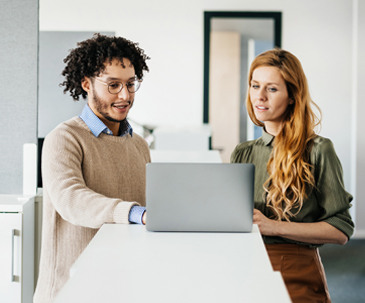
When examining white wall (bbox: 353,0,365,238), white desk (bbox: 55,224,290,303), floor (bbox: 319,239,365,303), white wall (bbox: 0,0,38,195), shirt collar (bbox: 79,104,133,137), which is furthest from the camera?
white wall (bbox: 353,0,365,238)

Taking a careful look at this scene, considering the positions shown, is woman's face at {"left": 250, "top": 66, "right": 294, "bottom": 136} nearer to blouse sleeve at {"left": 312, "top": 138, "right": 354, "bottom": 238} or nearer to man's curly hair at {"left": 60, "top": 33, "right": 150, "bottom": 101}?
blouse sleeve at {"left": 312, "top": 138, "right": 354, "bottom": 238}

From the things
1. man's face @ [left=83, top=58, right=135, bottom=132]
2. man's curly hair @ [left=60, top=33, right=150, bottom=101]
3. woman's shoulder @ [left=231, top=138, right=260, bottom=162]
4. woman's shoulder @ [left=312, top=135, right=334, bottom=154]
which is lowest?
woman's shoulder @ [left=231, top=138, right=260, bottom=162]

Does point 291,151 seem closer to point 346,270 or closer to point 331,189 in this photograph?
point 331,189

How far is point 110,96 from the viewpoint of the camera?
61.3 inches

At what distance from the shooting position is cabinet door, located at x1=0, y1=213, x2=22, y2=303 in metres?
1.85

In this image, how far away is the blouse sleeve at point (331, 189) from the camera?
1.47 m

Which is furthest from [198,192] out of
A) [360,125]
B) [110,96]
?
[360,125]

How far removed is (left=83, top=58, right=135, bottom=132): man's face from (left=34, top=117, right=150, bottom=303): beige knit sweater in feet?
0.26

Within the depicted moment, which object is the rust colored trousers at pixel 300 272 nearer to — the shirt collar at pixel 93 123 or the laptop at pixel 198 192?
the laptop at pixel 198 192

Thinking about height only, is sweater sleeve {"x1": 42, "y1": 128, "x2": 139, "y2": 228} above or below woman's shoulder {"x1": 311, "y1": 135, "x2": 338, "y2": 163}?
below

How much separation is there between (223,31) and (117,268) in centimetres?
382

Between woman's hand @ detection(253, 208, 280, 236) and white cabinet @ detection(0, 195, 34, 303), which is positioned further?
white cabinet @ detection(0, 195, 34, 303)

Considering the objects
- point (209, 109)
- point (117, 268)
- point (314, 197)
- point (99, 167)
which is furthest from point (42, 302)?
point (209, 109)

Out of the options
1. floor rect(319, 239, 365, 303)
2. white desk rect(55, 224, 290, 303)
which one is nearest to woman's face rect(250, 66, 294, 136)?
white desk rect(55, 224, 290, 303)
